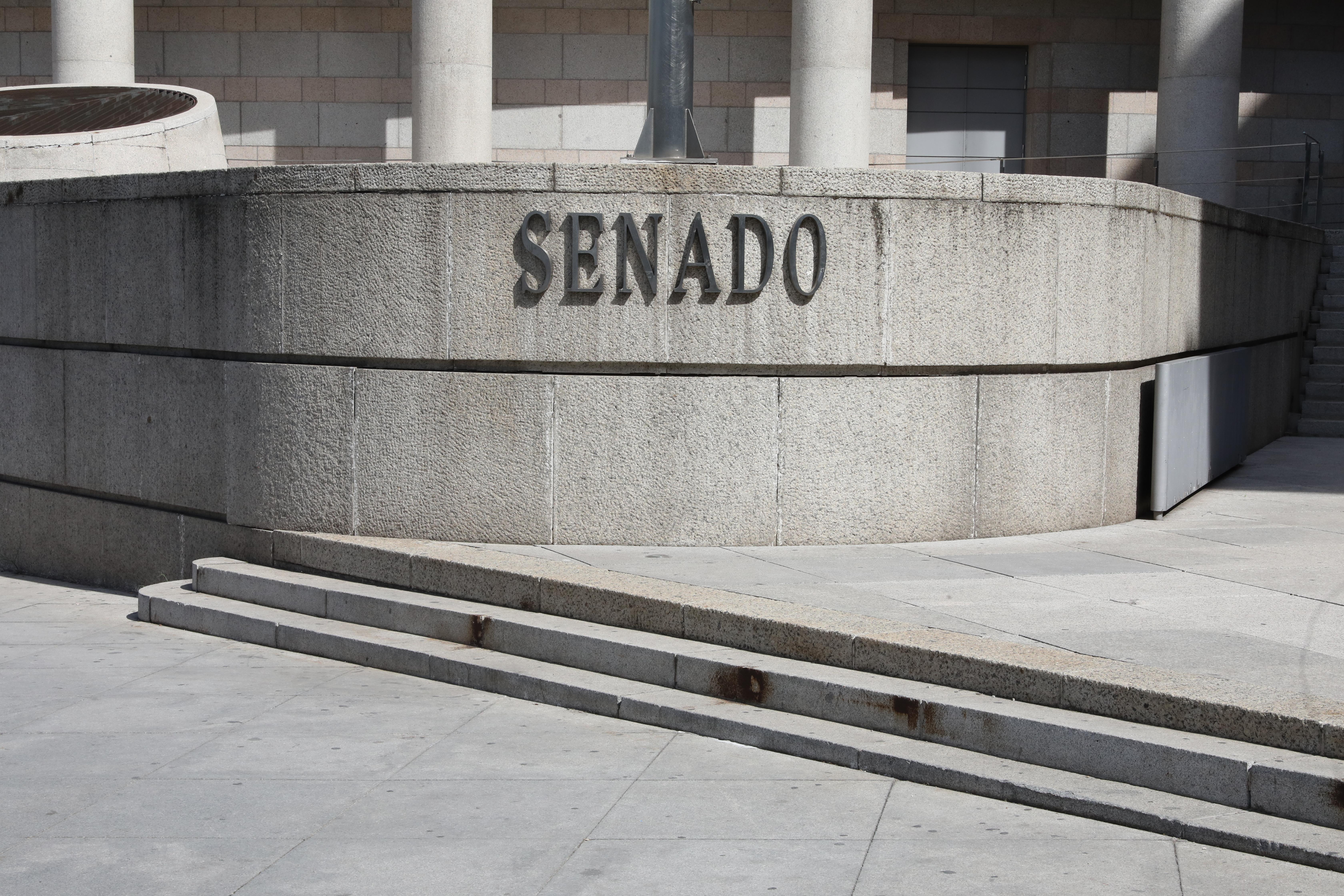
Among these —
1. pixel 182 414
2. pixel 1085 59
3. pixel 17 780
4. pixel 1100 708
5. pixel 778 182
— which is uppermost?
pixel 1085 59

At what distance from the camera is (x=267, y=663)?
25.9ft

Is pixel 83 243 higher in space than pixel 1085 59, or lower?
lower

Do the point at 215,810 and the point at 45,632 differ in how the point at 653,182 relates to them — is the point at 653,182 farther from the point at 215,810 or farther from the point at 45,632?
the point at 45,632

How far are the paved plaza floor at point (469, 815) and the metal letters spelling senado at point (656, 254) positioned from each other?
8.13 feet

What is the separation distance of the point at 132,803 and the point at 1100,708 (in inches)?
140

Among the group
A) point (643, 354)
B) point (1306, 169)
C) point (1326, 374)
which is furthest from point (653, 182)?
point (1306, 169)

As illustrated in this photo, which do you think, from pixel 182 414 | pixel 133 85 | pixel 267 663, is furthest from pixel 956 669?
pixel 133 85

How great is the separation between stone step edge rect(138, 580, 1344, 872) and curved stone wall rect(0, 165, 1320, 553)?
811 millimetres

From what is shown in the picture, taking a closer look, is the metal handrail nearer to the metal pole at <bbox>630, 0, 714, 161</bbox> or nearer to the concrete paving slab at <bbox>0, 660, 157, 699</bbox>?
the metal pole at <bbox>630, 0, 714, 161</bbox>

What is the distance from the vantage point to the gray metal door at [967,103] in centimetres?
2402

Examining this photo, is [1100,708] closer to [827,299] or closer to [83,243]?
[827,299]

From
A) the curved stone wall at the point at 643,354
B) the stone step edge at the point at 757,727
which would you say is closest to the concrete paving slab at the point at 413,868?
the stone step edge at the point at 757,727

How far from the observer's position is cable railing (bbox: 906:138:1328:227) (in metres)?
22.4

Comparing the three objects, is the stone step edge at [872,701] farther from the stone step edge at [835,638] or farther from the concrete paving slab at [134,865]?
the concrete paving slab at [134,865]
